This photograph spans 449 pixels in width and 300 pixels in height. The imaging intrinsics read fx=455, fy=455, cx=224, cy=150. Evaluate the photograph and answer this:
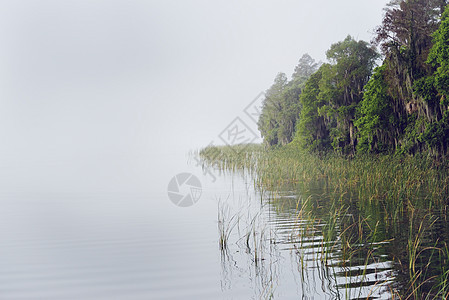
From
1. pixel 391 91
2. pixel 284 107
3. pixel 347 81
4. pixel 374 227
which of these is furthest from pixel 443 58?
pixel 284 107

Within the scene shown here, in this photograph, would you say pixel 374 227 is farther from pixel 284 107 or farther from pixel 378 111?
pixel 284 107

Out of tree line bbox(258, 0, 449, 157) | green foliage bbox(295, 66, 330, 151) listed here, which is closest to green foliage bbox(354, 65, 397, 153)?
tree line bbox(258, 0, 449, 157)

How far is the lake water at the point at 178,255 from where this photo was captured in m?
6.72

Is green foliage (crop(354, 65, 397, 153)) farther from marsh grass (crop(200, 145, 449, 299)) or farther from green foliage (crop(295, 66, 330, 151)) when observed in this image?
green foliage (crop(295, 66, 330, 151))

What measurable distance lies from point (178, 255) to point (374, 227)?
171 inches

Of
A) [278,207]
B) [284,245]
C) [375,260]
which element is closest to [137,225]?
[278,207]

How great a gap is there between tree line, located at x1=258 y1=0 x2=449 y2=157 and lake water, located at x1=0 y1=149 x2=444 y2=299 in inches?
348

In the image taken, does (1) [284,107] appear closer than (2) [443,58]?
No

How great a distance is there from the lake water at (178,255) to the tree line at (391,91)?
8.84 meters

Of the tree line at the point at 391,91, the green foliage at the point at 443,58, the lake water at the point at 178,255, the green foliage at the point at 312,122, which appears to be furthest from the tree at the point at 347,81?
the lake water at the point at 178,255

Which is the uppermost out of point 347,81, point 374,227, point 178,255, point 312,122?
point 347,81

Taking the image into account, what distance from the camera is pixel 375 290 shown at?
6.12 meters

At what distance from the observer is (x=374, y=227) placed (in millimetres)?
10000

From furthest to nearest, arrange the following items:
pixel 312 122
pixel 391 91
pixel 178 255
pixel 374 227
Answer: pixel 312 122 < pixel 391 91 < pixel 374 227 < pixel 178 255
